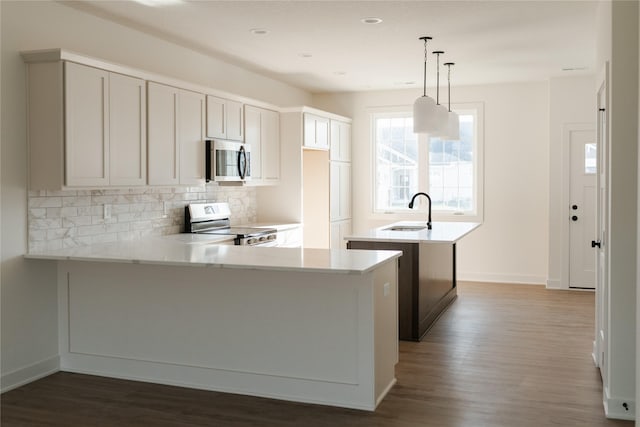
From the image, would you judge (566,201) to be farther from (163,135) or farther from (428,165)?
(163,135)

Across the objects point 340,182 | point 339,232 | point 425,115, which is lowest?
point 339,232

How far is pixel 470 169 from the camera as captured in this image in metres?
8.51

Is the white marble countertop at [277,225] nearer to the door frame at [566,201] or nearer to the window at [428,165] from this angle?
the window at [428,165]

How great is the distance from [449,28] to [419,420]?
10.8 ft

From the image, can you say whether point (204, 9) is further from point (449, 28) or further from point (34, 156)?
point (449, 28)

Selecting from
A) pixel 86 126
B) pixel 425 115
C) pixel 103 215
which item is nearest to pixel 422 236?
pixel 425 115

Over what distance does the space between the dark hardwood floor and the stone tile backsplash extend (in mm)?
995

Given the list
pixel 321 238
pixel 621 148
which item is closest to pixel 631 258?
pixel 621 148

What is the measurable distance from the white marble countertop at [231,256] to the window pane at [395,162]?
4607 mm

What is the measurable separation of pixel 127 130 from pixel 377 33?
2.28 m

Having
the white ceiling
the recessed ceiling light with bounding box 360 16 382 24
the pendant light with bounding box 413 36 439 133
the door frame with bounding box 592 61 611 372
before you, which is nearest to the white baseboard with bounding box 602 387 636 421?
the door frame with bounding box 592 61 611 372

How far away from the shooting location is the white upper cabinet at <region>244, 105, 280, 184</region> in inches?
257

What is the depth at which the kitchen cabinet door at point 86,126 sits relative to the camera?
4109mm

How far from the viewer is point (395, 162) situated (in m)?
8.87
